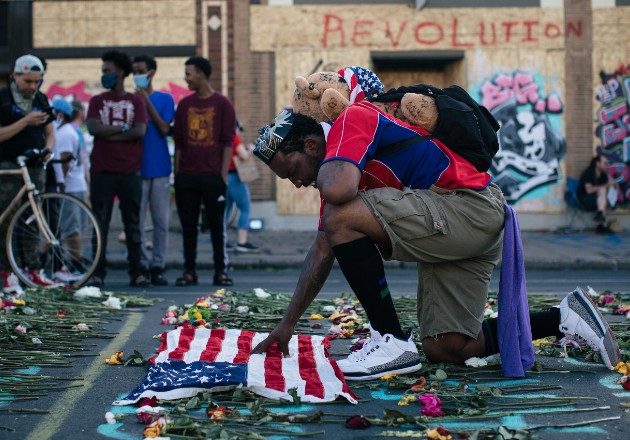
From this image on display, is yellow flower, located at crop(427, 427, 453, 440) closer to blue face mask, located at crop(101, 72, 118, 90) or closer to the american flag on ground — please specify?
the american flag on ground

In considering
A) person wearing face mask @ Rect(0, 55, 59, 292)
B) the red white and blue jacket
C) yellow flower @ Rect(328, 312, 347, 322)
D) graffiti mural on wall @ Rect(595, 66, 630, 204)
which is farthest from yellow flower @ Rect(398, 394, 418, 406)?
graffiti mural on wall @ Rect(595, 66, 630, 204)

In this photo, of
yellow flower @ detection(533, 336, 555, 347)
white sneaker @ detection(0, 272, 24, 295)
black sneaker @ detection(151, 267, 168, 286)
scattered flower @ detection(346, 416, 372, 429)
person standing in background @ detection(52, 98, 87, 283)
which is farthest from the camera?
person standing in background @ detection(52, 98, 87, 283)

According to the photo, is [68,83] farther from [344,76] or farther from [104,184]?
[344,76]

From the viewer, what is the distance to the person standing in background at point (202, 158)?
9859 millimetres

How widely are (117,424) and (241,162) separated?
9.79 m

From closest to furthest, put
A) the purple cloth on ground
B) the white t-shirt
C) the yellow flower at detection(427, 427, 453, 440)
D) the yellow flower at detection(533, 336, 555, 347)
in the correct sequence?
the yellow flower at detection(427, 427, 453, 440), the purple cloth on ground, the yellow flower at detection(533, 336, 555, 347), the white t-shirt

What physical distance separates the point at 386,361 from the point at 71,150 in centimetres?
765

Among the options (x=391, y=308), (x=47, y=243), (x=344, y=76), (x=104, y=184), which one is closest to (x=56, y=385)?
(x=391, y=308)

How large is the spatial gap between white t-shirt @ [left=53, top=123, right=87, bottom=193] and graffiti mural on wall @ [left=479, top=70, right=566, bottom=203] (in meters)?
9.77

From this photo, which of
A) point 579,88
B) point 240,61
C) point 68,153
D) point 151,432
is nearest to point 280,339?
point 151,432

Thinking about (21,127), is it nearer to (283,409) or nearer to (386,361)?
(386,361)

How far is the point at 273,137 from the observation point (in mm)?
4828

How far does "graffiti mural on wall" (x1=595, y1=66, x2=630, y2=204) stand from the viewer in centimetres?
1870

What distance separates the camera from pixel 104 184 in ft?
32.1
